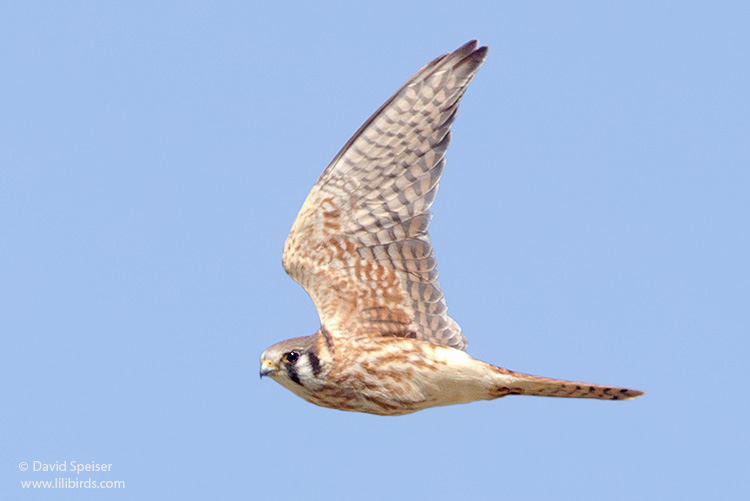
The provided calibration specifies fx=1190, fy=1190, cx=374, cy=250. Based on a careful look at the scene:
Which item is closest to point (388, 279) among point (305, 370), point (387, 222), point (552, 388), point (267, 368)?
point (387, 222)

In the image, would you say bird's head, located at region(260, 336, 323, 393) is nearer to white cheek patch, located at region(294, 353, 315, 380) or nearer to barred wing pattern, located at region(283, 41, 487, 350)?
white cheek patch, located at region(294, 353, 315, 380)

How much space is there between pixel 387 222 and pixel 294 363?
1355mm

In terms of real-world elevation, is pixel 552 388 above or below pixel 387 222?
below

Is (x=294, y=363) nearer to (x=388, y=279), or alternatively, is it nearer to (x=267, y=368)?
(x=267, y=368)

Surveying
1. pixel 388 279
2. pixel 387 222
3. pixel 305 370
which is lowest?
pixel 305 370

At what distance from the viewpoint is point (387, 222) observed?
31.5 ft

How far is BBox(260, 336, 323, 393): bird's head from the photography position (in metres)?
9.34

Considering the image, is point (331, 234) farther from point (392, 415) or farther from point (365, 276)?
point (392, 415)

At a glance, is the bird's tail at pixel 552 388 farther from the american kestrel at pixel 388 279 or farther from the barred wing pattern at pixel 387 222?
the barred wing pattern at pixel 387 222

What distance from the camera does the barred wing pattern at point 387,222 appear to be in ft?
30.7

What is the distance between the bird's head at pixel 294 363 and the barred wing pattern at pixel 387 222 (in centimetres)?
33

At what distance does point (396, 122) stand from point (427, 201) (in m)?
0.68

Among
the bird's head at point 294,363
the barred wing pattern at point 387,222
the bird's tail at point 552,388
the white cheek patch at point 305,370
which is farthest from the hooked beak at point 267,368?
the bird's tail at point 552,388

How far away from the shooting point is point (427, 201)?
9.50m
